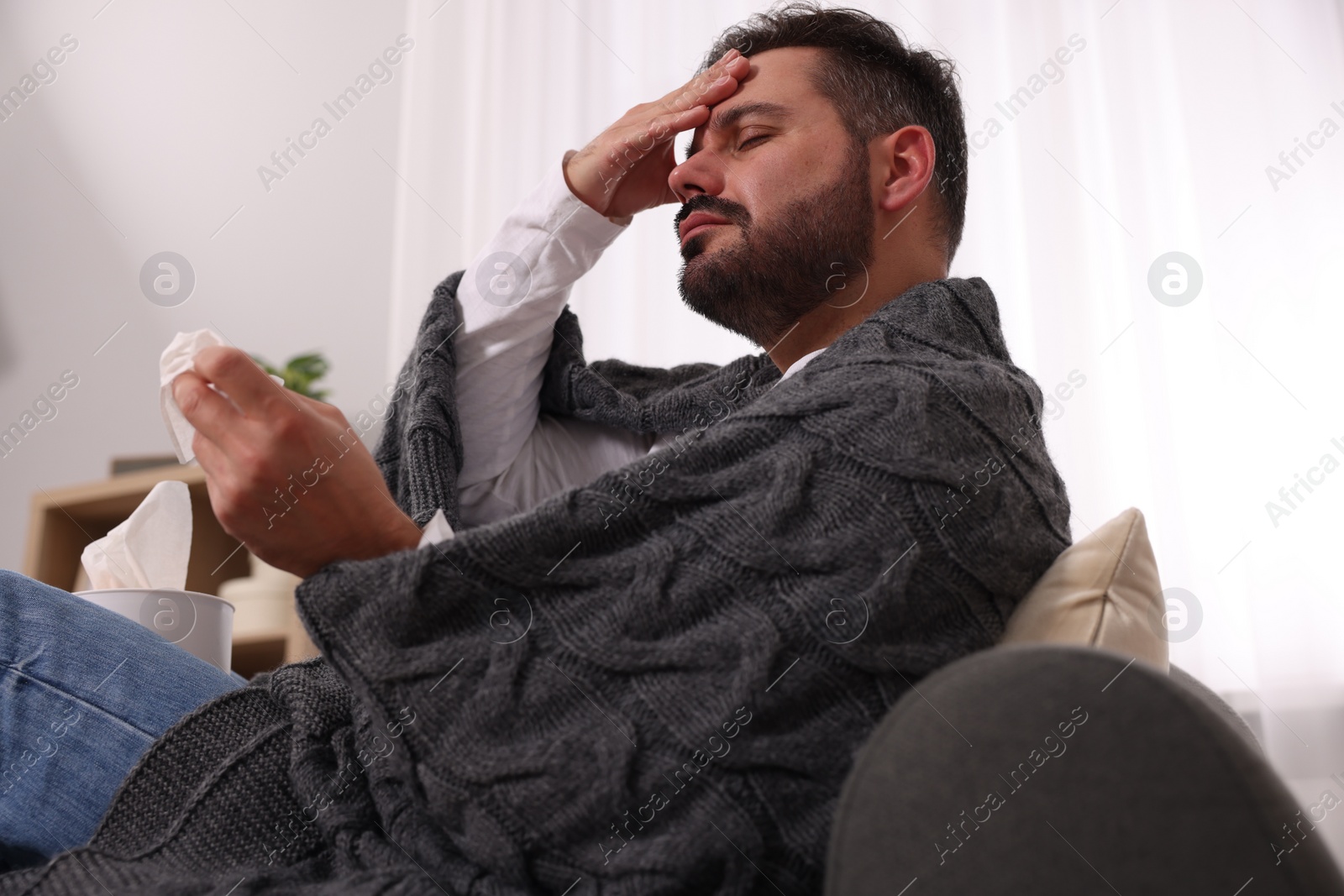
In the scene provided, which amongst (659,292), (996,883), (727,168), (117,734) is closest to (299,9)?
(659,292)

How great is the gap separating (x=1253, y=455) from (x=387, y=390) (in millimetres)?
1741

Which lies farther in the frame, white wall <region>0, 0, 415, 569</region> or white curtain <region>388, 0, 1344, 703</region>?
white wall <region>0, 0, 415, 569</region>

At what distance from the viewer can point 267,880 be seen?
1.88 feet

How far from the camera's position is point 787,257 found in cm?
107

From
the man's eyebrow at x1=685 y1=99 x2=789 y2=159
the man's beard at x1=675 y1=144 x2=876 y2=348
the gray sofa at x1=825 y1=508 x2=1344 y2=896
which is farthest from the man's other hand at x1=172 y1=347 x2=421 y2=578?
the man's eyebrow at x1=685 y1=99 x2=789 y2=159

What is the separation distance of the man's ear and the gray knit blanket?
484 mm

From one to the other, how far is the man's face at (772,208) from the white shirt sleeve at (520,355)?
14 cm

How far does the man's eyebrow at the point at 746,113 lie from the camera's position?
112 cm

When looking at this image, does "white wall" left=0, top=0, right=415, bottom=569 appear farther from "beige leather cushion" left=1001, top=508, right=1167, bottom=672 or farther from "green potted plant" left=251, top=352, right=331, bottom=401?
"beige leather cushion" left=1001, top=508, right=1167, bottom=672

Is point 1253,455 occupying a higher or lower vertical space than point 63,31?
lower

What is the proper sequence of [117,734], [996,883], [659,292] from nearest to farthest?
[996,883] < [117,734] < [659,292]

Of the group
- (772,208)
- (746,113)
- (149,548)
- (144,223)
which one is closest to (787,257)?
(772,208)

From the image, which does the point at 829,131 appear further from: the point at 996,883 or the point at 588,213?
the point at 996,883

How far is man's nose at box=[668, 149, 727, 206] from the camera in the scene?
1.11 metres
